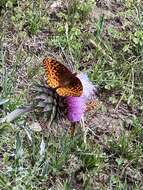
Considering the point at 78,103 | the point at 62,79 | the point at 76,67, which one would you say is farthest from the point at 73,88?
the point at 76,67

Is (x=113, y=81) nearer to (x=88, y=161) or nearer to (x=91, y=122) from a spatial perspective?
(x=91, y=122)

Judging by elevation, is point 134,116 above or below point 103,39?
below

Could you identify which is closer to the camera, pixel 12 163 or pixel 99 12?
pixel 12 163

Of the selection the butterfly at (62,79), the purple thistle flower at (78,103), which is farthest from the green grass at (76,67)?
the butterfly at (62,79)

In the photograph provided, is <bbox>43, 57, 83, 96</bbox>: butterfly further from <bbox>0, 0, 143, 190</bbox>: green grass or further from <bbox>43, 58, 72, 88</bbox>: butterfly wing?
<bbox>0, 0, 143, 190</bbox>: green grass

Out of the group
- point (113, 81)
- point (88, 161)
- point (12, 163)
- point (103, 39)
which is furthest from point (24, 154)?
point (103, 39)

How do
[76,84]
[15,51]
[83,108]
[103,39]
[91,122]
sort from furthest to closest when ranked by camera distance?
[103,39] → [15,51] → [91,122] → [83,108] → [76,84]

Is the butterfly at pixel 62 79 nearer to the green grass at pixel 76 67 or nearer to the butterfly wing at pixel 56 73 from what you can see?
the butterfly wing at pixel 56 73
